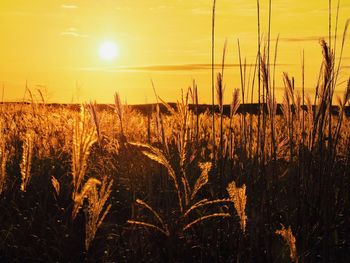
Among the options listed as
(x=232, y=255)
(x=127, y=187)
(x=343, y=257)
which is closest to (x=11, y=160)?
(x=127, y=187)

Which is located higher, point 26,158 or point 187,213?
point 26,158

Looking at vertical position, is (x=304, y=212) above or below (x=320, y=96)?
below

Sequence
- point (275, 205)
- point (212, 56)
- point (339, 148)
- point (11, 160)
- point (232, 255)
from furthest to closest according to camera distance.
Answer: point (339, 148) → point (11, 160) → point (275, 205) → point (212, 56) → point (232, 255)

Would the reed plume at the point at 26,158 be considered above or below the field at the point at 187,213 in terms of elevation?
above

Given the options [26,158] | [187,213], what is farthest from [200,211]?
[26,158]

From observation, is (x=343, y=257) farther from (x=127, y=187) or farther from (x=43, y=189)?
(x=43, y=189)

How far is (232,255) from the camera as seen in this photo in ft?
6.74

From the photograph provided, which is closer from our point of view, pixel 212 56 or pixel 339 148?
pixel 212 56

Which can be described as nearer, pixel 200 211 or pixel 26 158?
pixel 26 158

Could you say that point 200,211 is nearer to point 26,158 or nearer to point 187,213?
point 187,213

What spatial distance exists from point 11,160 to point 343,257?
2447 mm

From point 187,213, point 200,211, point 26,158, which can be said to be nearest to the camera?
point 187,213

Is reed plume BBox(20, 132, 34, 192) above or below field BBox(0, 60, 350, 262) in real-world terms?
above

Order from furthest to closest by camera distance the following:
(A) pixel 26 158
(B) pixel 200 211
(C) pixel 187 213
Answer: (B) pixel 200 211 < (A) pixel 26 158 < (C) pixel 187 213
